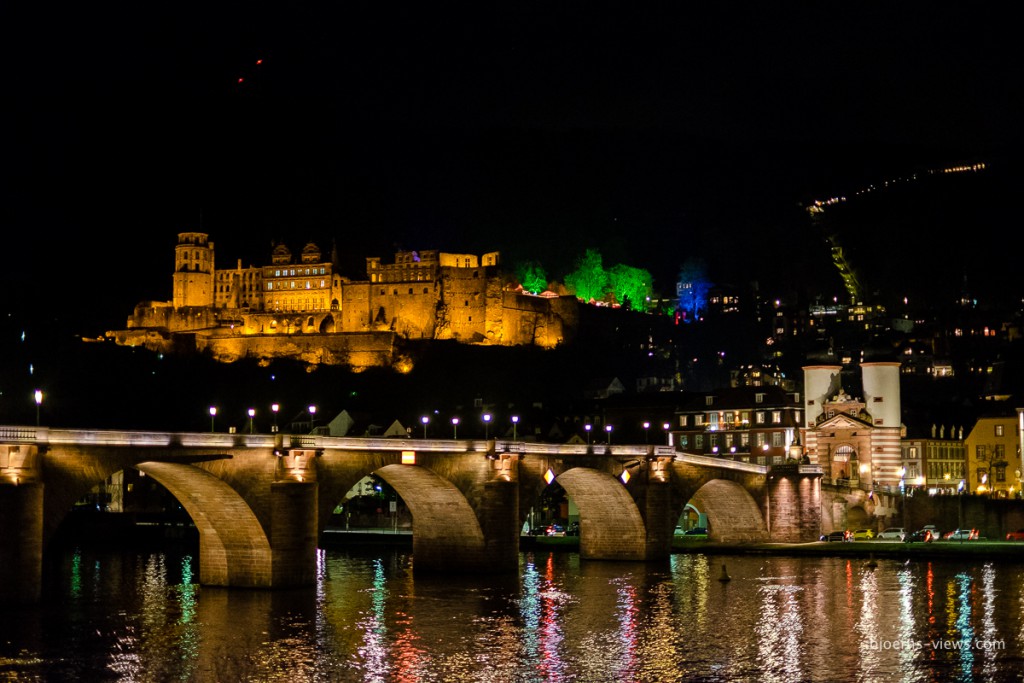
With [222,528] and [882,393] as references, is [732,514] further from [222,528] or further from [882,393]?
[222,528]

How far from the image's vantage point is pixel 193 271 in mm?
190000

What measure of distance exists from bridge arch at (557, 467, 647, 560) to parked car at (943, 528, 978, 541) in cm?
2501

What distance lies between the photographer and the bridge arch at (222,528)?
5294cm

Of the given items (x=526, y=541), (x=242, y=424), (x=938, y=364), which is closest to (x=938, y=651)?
(x=526, y=541)

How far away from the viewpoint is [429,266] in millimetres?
181250

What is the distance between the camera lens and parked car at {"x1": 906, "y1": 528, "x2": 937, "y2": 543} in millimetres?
86500

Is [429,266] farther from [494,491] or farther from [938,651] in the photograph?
[938,651]

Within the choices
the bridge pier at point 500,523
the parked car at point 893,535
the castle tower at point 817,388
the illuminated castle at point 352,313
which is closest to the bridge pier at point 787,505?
the parked car at point 893,535

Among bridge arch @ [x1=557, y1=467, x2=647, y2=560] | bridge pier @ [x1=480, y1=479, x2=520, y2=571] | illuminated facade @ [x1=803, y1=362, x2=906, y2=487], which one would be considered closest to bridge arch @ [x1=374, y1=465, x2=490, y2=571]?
bridge pier @ [x1=480, y1=479, x2=520, y2=571]

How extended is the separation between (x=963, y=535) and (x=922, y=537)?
Result: 3.78m

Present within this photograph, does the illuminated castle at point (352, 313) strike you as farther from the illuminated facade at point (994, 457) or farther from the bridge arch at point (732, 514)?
the bridge arch at point (732, 514)

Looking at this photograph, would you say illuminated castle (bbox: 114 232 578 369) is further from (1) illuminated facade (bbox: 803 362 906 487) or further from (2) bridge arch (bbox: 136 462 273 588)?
(2) bridge arch (bbox: 136 462 273 588)

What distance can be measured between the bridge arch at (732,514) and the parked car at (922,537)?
9.86 m

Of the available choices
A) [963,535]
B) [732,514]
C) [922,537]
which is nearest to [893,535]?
[922,537]
